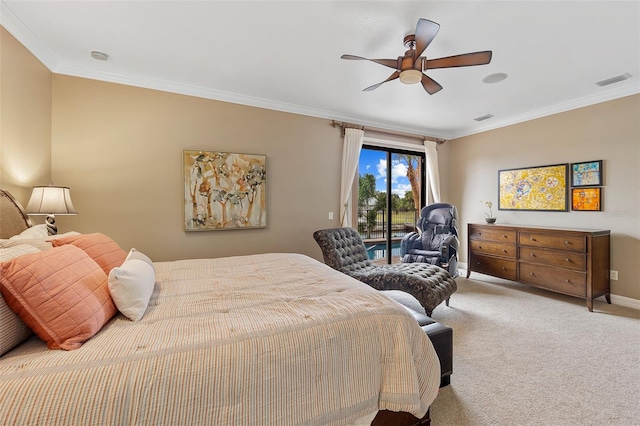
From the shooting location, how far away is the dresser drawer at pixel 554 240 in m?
3.38

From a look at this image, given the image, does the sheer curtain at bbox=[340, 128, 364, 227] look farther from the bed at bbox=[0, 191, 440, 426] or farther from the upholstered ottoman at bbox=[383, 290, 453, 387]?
the bed at bbox=[0, 191, 440, 426]

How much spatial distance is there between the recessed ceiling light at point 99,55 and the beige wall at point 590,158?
5583mm

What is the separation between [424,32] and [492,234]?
3498 mm

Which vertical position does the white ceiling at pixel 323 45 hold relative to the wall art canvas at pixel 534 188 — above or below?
above

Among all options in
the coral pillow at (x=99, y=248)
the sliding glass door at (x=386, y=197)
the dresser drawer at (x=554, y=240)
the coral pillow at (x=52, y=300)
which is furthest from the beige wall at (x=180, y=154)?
the coral pillow at (x=52, y=300)

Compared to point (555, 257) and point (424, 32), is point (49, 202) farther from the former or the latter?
point (555, 257)

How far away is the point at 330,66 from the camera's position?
2877 millimetres

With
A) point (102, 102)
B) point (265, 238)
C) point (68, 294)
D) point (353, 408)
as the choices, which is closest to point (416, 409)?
point (353, 408)

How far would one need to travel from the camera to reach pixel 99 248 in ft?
5.86

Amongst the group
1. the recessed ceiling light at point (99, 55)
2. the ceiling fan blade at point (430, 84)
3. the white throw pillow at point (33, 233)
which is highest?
the recessed ceiling light at point (99, 55)

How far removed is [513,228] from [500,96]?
1.87 m

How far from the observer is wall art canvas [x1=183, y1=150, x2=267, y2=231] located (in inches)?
133

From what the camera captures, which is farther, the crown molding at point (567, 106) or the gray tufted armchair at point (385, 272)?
the crown molding at point (567, 106)

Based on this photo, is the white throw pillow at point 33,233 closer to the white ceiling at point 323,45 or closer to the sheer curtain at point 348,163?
the white ceiling at point 323,45
